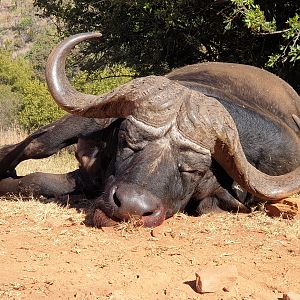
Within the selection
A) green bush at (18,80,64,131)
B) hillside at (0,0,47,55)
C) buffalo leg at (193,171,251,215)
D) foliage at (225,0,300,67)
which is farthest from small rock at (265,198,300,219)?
hillside at (0,0,47,55)

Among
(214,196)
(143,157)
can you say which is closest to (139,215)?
(143,157)

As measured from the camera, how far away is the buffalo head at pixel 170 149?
4652 millimetres

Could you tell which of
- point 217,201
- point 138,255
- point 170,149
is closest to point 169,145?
point 170,149

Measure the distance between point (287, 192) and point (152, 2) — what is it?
443 cm

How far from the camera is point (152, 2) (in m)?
8.61

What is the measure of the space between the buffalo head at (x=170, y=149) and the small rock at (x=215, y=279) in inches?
48.4

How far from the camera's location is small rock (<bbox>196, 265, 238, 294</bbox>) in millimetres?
3252

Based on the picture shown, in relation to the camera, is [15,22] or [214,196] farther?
[15,22]

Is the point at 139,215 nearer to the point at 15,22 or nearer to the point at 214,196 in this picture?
the point at 214,196

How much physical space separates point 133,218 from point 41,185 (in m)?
2.05

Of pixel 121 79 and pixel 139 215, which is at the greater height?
pixel 139 215

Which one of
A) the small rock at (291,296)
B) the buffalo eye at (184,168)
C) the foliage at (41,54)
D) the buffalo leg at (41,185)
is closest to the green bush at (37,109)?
the foliage at (41,54)

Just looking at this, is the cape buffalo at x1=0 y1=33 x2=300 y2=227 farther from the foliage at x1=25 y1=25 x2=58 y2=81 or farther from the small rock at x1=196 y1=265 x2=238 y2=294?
the foliage at x1=25 y1=25 x2=58 y2=81

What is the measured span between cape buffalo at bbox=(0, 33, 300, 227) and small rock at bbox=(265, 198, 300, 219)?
0.22 metres
